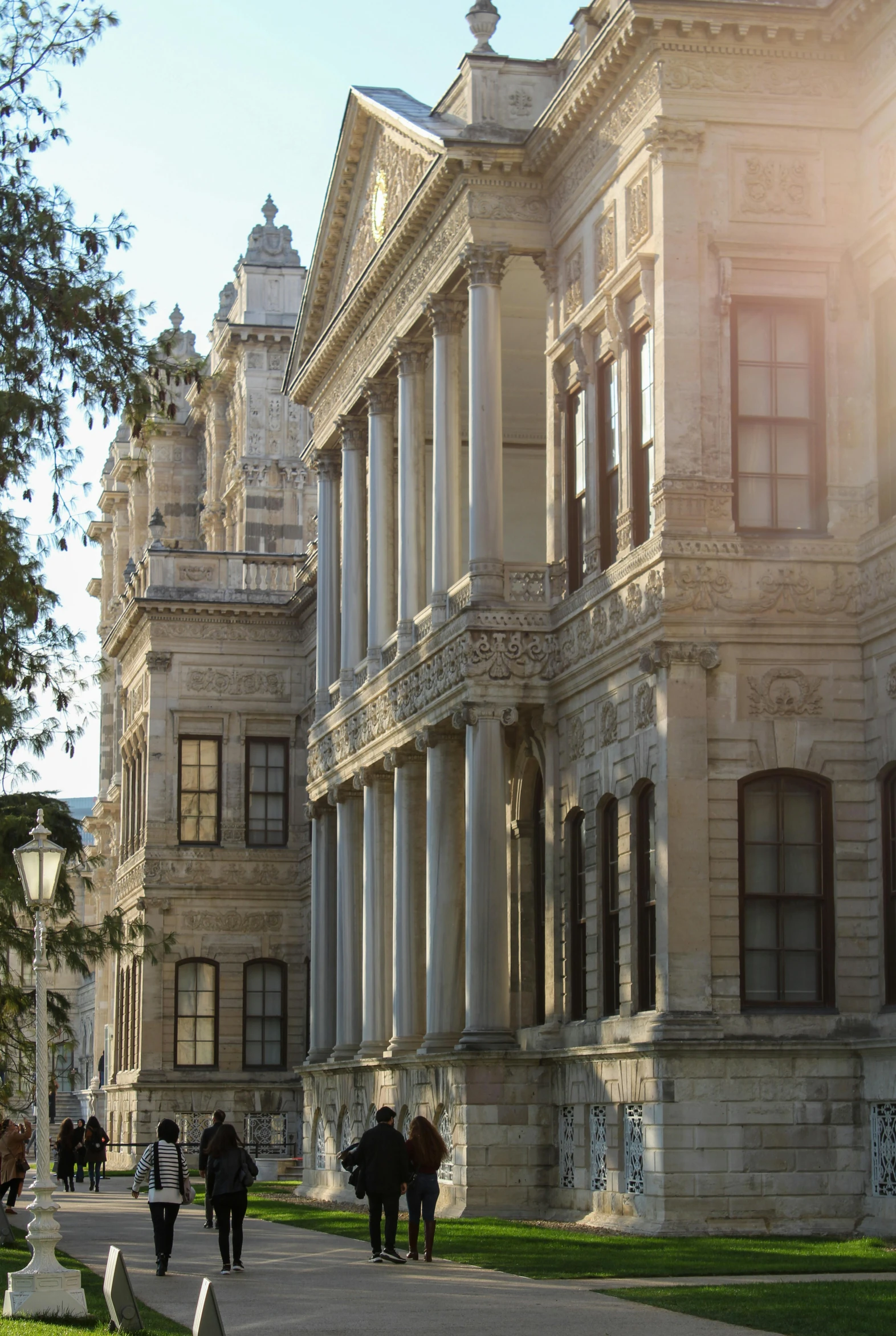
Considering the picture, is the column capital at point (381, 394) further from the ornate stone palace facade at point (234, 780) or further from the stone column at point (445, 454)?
the ornate stone palace facade at point (234, 780)

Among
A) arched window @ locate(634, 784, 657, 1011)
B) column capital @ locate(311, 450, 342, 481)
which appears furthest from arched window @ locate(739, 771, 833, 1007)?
column capital @ locate(311, 450, 342, 481)

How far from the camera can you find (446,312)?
115ft

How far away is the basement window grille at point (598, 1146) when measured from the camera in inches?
1110

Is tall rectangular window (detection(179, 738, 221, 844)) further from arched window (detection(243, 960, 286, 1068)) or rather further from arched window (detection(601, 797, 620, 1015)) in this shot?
arched window (detection(601, 797, 620, 1015))

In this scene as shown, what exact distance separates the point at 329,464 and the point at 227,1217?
2352cm

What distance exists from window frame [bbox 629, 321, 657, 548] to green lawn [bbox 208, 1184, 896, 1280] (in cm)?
846

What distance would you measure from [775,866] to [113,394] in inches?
402

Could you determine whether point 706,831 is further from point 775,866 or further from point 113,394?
point 113,394

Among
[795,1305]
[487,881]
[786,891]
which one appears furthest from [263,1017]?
[795,1305]

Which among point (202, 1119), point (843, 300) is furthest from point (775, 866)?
point (202, 1119)

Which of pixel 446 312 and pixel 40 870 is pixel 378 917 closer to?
pixel 446 312

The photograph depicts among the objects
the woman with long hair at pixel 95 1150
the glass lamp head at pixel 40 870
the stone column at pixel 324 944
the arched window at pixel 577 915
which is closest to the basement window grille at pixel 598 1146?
the arched window at pixel 577 915

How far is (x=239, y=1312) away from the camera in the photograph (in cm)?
1800

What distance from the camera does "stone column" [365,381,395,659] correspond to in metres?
39.2
